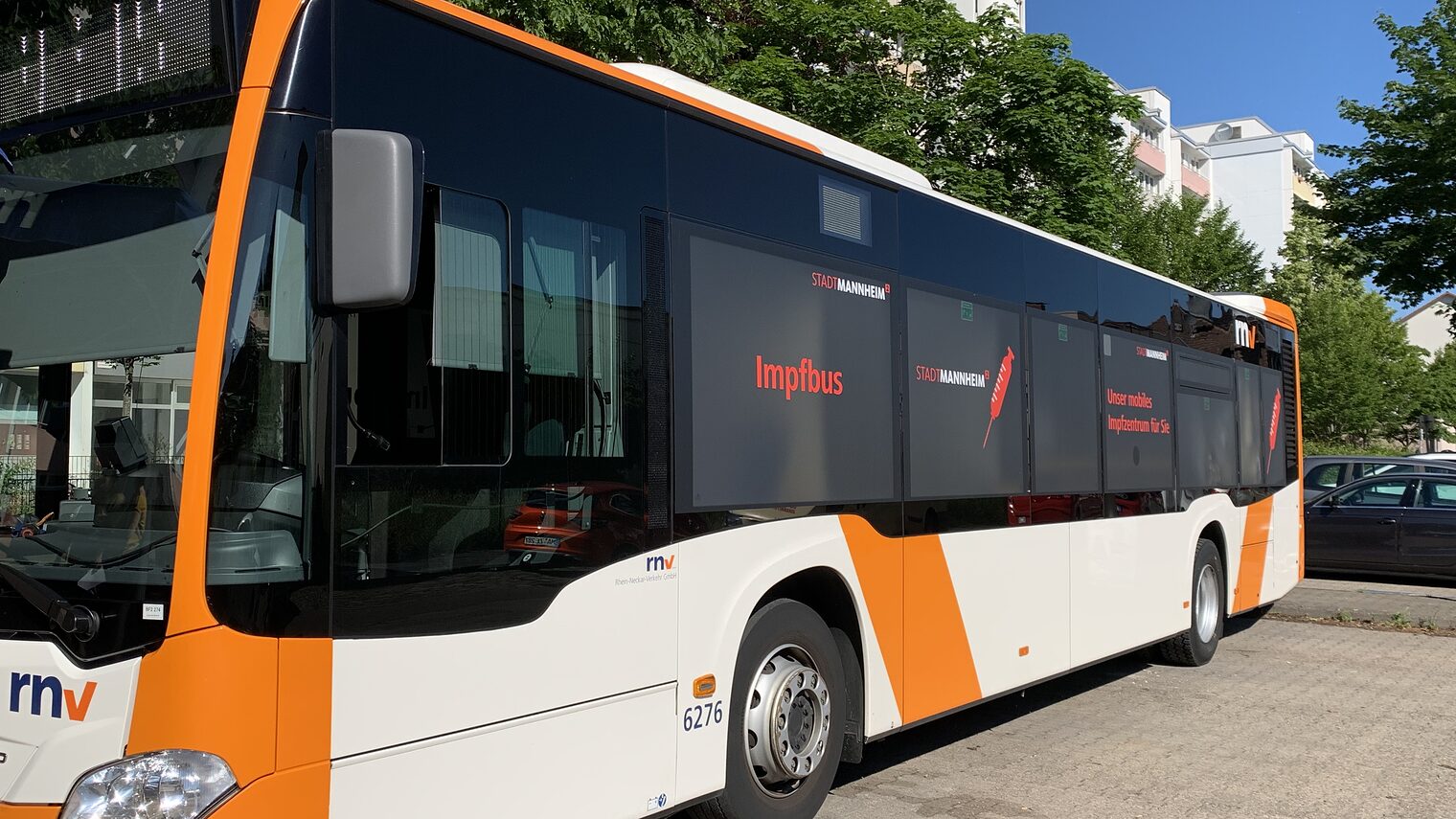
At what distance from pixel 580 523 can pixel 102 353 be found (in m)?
1.56

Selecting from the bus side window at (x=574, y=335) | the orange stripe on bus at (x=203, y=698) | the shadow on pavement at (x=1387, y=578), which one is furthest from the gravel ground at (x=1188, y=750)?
the shadow on pavement at (x=1387, y=578)

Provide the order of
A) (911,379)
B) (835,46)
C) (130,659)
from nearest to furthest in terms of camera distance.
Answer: (130,659), (911,379), (835,46)

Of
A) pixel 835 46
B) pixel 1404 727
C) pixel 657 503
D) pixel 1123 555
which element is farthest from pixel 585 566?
pixel 835 46

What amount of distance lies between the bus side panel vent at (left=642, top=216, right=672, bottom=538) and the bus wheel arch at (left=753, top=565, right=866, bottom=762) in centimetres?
119

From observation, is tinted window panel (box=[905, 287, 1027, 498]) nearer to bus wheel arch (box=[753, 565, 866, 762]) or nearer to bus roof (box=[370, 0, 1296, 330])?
bus roof (box=[370, 0, 1296, 330])

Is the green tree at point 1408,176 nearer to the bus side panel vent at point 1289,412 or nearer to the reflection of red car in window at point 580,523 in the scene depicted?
the bus side panel vent at point 1289,412

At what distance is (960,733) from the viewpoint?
25.4ft

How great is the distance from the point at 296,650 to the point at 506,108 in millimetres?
1878

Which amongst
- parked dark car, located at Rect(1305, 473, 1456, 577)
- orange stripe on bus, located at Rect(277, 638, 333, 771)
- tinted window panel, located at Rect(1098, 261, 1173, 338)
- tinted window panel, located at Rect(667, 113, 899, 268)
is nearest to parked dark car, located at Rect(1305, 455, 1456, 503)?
parked dark car, located at Rect(1305, 473, 1456, 577)

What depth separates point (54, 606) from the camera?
3271mm

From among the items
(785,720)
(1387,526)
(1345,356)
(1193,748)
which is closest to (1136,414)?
(1193,748)

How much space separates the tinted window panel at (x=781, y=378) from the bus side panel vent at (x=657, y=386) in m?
0.10

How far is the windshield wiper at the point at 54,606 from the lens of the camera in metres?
3.22

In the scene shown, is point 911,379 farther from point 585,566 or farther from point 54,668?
point 54,668
